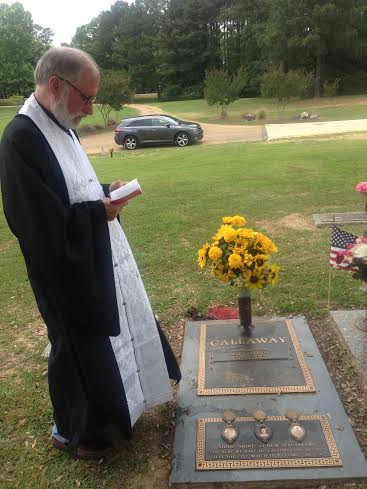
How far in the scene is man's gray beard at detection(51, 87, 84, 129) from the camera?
2.26 meters

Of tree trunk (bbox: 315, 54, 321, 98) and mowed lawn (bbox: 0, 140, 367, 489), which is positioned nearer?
mowed lawn (bbox: 0, 140, 367, 489)

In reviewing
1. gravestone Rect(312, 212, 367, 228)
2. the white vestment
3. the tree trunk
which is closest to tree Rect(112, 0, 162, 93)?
the tree trunk

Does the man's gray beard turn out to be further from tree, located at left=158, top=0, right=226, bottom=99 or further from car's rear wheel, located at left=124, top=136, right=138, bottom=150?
tree, located at left=158, top=0, right=226, bottom=99

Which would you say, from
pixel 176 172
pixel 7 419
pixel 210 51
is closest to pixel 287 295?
pixel 7 419

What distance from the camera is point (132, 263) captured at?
277 cm

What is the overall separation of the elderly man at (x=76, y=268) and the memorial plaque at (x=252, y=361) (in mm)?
484

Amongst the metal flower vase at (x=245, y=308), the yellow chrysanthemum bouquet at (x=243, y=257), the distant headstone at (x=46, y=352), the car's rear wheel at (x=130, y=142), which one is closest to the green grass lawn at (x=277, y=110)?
the car's rear wheel at (x=130, y=142)

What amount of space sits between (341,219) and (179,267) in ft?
8.37

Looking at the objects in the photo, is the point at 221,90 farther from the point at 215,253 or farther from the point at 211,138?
the point at 215,253

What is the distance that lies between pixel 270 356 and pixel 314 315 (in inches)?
37.2

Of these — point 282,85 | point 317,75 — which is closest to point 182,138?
point 282,85

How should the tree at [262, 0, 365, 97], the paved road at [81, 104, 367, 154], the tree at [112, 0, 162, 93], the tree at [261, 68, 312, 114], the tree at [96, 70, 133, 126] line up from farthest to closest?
1. the tree at [112, 0, 162, 93]
2. the tree at [262, 0, 365, 97]
3. the tree at [261, 68, 312, 114]
4. the tree at [96, 70, 133, 126]
5. the paved road at [81, 104, 367, 154]

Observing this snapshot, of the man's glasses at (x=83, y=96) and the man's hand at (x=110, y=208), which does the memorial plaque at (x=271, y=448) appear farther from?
the man's glasses at (x=83, y=96)

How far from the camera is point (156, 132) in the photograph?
1920 centimetres
